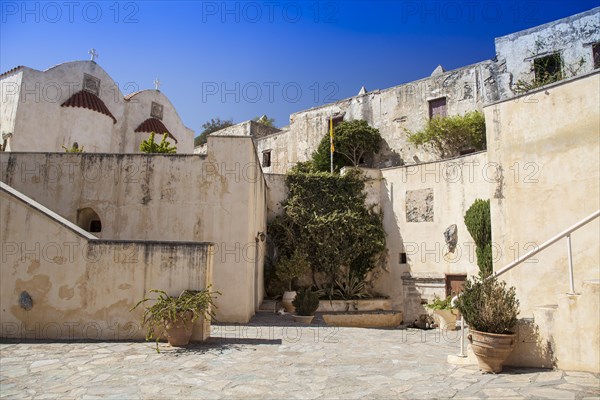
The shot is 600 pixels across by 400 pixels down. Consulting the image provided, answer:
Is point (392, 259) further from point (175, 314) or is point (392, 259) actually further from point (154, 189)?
point (175, 314)

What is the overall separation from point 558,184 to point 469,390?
188 inches

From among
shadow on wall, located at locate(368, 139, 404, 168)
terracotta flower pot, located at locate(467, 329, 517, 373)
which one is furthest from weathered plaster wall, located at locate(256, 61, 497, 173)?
terracotta flower pot, located at locate(467, 329, 517, 373)

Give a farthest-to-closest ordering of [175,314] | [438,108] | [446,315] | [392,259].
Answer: [438,108], [392,259], [446,315], [175,314]

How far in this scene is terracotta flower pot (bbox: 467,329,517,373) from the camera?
551 cm

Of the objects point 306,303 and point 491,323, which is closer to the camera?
point 491,323

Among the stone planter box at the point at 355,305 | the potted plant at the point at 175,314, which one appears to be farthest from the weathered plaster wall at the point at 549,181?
the stone planter box at the point at 355,305

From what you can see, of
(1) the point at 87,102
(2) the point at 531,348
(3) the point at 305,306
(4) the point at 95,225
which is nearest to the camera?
(2) the point at 531,348

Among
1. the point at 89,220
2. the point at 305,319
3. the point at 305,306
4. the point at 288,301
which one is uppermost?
the point at 89,220

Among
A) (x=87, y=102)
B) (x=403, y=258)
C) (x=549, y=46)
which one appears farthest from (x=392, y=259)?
(x=87, y=102)

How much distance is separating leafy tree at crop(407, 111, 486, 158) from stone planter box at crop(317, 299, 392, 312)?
9756 mm

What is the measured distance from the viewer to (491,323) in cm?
570

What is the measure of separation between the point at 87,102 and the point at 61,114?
1.14 meters

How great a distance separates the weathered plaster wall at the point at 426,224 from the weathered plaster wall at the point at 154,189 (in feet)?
24.4

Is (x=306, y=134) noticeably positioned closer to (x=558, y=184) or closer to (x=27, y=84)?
(x=27, y=84)
